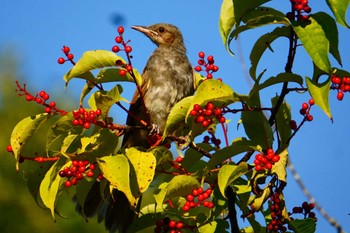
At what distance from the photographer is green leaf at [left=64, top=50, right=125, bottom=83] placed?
142 inches

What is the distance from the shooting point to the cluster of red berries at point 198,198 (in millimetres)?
3488

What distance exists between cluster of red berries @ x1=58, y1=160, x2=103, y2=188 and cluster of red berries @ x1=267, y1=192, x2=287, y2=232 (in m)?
0.89

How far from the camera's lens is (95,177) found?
11.9ft

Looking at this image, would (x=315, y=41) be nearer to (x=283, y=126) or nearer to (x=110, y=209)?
(x=283, y=126)

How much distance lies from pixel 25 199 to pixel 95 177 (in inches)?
584

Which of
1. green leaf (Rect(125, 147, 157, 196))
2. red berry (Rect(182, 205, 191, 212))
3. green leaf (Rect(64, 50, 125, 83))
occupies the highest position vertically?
green leaf (Rect(64, 50, 125, 83))

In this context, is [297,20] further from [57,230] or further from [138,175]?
[57,230]

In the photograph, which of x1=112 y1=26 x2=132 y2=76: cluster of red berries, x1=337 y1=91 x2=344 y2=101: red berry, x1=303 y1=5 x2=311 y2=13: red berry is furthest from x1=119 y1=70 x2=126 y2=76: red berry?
x1=337 y1=91 x2=344 y2=101: red berry

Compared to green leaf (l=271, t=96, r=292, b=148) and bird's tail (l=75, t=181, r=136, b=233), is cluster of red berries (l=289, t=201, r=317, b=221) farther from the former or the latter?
bird's tail (l=75, t=181, r=136, b=233)

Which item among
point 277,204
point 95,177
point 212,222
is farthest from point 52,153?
point 277,204

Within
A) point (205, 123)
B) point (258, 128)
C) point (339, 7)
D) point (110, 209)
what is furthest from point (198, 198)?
point (110, 209)

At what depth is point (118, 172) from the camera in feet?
10.7

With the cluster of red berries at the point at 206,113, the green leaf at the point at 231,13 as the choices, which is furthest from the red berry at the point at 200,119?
the green leaf at the point at 231,13

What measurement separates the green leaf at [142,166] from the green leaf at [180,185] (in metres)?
0.12
